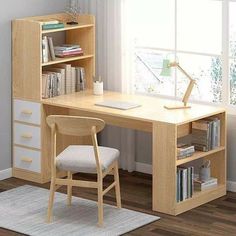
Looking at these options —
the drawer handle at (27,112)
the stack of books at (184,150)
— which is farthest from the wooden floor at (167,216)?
the drawer handle at (27,112)

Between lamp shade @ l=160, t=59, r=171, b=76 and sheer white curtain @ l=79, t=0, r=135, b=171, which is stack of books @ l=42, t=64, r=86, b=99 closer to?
sheer white curtain @ l=79, t=0, r=135, b=171

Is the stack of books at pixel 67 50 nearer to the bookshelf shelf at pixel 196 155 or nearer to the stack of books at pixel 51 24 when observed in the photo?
the stack of books at pixel 51 24

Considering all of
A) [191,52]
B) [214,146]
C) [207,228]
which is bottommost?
[207,228]

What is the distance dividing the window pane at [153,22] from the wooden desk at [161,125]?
479 millimetres

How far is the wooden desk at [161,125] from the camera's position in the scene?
5.51 m

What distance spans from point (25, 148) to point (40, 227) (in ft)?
3.91

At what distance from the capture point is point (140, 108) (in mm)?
A: 5938

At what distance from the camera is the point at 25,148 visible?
6.37 meters

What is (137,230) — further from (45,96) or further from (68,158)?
(45,96)

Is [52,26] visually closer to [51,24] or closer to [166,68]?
[51,24]

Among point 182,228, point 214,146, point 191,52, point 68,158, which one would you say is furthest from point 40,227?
point 191,52

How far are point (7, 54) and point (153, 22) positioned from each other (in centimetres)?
118

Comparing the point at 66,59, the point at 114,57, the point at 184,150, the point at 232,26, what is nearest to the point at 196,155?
the point at 184,150

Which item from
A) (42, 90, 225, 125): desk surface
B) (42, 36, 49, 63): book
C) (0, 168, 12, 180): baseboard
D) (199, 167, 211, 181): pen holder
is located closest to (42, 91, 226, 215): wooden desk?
(42, 90, 225, 125): desk surface
